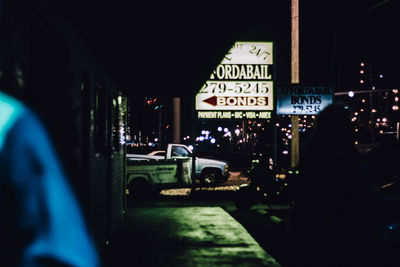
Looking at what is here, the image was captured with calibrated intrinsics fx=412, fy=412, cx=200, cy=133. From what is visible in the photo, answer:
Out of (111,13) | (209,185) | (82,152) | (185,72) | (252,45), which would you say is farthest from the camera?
(209,185)

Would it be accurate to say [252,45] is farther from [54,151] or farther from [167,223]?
[54,151]

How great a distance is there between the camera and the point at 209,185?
1958 cm

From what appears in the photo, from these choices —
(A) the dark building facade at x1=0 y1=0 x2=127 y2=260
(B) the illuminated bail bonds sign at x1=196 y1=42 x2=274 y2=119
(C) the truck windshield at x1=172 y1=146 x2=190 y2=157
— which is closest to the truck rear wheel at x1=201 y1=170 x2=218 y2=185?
(C) the truck windshield at x1=172 y1=146 x2=190 y2=157

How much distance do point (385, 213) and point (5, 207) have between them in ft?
17.1

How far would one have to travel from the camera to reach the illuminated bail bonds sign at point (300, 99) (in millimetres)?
12906

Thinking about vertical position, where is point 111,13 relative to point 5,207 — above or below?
above

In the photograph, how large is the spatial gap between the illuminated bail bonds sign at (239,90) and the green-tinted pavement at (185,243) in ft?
18.5

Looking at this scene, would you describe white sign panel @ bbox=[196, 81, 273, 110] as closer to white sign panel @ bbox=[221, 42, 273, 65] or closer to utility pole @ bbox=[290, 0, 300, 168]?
white sign panel @ bbox=[221, 42, 273, 65]

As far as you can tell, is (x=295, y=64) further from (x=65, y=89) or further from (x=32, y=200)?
(x=32, y=200)

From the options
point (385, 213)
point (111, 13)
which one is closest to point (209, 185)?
point (385, 213)

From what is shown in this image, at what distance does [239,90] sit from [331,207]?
13.0 metres

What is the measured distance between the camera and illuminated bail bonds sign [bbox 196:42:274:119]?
15617mm

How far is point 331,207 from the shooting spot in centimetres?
283

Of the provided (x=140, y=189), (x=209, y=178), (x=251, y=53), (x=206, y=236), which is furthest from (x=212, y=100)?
(x=206, y=236)
